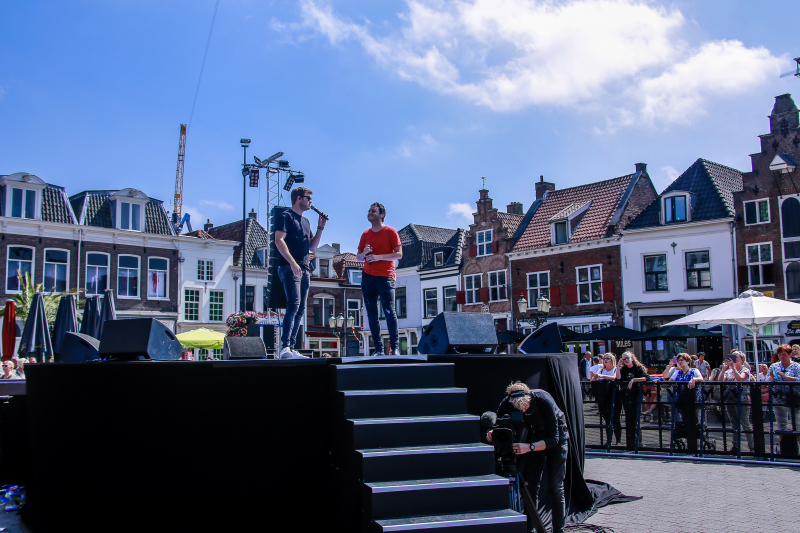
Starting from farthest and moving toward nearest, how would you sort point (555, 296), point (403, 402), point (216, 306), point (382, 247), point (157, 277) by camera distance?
point (216, 306), point (157, 277), point (555, 296), point (382, 247), point (403, 402)

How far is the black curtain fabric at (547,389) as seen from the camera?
5.74m

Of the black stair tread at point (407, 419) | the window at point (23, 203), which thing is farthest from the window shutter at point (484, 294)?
the black stair tread at point (407, 419)

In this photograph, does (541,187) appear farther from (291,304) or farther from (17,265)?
(291,304)

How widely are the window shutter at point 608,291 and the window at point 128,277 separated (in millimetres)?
22396

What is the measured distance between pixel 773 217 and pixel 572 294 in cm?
909

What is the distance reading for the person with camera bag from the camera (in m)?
5.43

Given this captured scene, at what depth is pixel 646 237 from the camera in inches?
1134

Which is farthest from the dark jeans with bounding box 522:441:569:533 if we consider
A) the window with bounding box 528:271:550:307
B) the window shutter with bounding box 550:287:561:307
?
the window with bounding box 528:271:550:307

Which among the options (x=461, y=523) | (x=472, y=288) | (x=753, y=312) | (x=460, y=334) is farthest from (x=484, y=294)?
(x=461, y=523)

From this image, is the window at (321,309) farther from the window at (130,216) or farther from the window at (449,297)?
the window at (130,216)

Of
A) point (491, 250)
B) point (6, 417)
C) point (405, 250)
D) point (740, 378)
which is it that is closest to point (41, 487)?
point (6, 417)

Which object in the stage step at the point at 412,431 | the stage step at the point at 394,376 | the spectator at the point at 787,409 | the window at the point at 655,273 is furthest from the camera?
the window at the point at 655,273

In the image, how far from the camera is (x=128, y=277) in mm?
33375

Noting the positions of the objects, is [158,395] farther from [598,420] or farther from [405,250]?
[405,250]
